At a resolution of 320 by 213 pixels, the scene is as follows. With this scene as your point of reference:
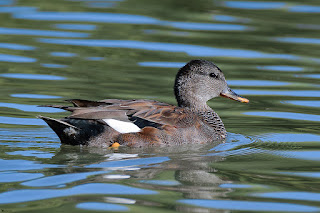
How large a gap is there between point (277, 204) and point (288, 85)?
6.02 metres

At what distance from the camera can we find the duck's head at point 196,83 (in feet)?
31.0

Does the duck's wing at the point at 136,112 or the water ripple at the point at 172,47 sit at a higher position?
the water ripple at the point at 172,47

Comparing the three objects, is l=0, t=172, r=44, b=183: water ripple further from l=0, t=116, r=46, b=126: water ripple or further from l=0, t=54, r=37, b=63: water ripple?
l=0, t=54, r=37, b=63: water ripple

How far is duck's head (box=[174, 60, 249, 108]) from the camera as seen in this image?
31.0ft

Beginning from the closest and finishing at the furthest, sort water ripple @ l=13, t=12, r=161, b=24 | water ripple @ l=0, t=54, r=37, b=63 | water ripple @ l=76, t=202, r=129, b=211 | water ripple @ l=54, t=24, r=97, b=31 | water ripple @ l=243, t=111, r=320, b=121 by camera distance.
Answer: water ripple @ l=76, t=202, r=129, b=211 → water ripple @ l=243, t=111, r=320, b=121 → water ripple @ l=0, t=54, r=37, b=63 → water ripple @ l=54, t=24, r=97, b=31 → water ripple @ l=13, t=12, r=161, b=24

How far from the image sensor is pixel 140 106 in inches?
334

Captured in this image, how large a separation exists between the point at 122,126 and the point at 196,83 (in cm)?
157

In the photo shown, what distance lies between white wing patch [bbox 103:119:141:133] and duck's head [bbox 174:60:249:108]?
129cm

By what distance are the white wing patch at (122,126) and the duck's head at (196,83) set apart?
1.29 metres

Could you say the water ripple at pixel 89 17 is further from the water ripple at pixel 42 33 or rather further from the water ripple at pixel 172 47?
the water ripple at pixel 172 47

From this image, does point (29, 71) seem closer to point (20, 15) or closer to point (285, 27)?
point (20, 15)

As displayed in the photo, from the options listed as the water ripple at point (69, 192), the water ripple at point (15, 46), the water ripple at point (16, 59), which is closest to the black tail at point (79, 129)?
the water ripple at point (69, 192)

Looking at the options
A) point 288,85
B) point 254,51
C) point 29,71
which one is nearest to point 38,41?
point 29,71

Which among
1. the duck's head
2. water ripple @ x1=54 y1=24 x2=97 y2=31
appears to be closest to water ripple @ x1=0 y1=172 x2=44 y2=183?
the duck's head
